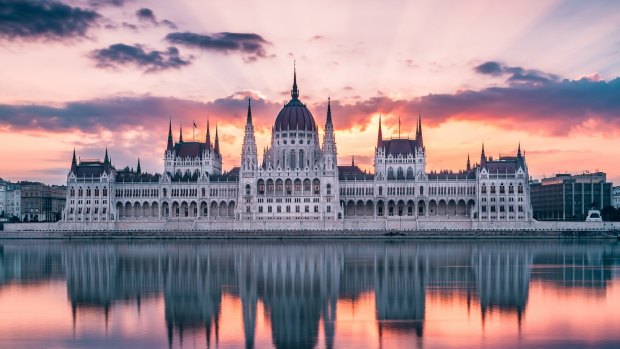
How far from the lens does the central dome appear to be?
436 ft

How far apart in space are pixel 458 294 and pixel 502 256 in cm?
2844

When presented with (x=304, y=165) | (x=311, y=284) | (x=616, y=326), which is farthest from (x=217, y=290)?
(x=304, y=165)

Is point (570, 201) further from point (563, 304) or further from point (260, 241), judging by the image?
point (563, 304)

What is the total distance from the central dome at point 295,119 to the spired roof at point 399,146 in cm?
1219

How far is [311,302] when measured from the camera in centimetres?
3934

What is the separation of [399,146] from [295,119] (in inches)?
693

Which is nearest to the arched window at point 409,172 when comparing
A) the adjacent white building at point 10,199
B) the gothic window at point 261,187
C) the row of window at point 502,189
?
the row of window at point 502,189

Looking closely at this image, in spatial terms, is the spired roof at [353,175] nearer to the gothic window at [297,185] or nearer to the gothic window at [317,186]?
the gothic window at [317,186]

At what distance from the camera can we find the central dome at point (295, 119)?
133 metres

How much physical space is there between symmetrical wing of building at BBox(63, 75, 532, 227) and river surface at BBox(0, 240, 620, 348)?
52.9 m

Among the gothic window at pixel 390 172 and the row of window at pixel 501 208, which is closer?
the row of window at pixel 501 208

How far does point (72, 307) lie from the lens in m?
38.6

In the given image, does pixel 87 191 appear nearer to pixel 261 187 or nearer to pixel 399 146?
pixel 261 187

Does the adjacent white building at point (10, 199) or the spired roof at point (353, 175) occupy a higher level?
the spired roof at point (353, 175)
